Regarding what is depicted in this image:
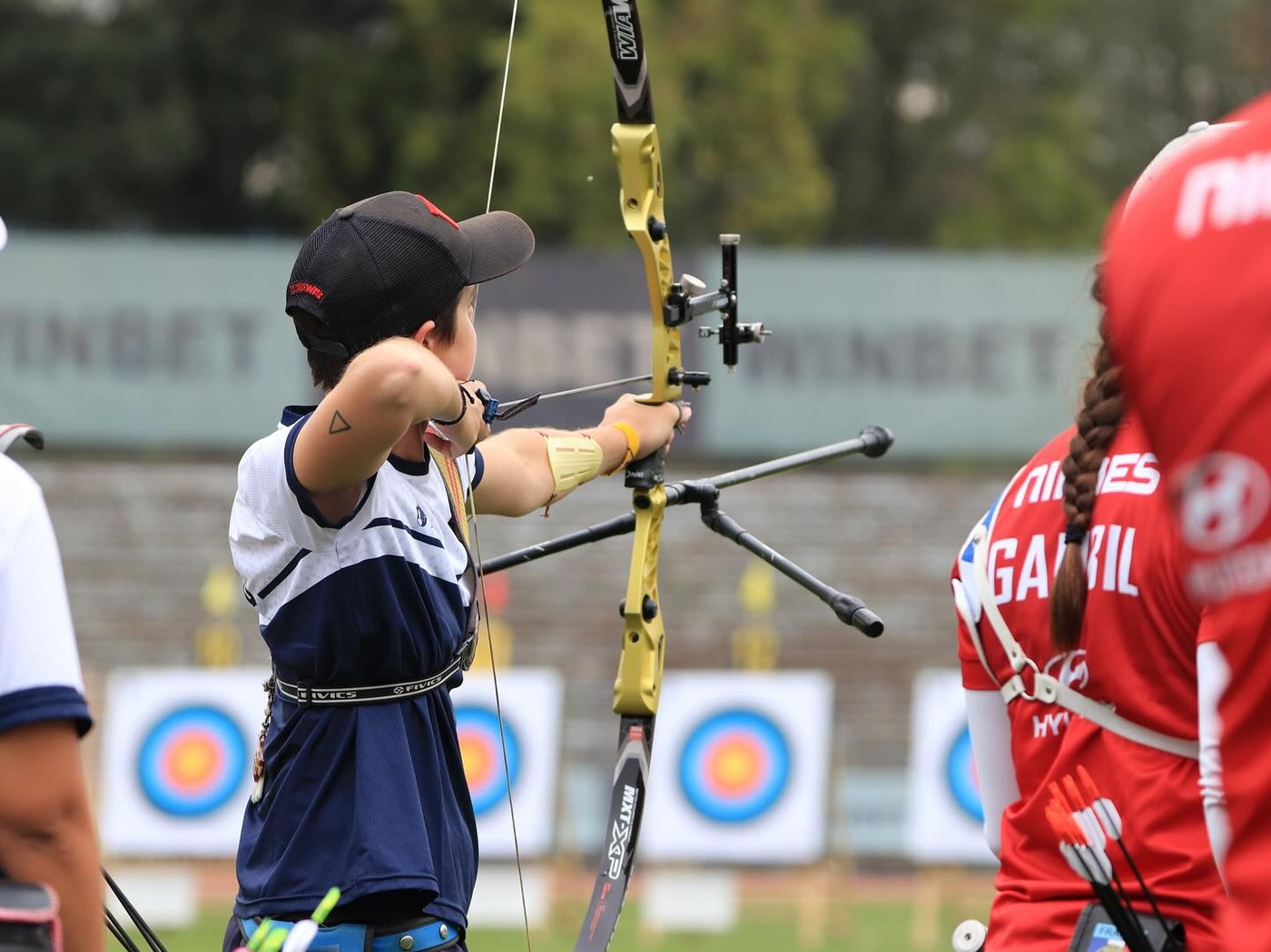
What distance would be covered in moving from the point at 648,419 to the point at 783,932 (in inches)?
179

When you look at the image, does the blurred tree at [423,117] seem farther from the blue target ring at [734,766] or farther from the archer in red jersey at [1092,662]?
the archer in red jersey at [1092,662]

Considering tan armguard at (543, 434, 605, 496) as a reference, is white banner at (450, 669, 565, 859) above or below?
below

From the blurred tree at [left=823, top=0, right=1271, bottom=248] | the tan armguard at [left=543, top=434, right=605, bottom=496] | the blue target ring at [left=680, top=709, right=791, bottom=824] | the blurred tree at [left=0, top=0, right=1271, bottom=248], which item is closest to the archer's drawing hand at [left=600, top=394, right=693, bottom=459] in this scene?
the tan armguard at [left=543, top=434, right=605, bottom=496]

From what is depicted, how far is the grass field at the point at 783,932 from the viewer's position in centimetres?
636

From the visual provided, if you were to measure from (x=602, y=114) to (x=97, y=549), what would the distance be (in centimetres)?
494

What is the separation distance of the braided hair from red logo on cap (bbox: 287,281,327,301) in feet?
2.69

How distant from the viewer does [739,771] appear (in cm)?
709

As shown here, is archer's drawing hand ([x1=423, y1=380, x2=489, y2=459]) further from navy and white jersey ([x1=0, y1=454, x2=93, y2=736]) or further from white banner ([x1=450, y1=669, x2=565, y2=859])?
white banner ([x1=450, y1=669, x2=565, y2=859])

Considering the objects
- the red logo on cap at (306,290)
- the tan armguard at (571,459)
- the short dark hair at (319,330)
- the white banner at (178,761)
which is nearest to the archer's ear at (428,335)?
the short dark hair at (319,330)

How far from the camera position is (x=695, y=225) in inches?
530

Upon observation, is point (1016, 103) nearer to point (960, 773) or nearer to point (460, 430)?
point (960, 773)

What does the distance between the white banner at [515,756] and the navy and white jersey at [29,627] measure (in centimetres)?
522

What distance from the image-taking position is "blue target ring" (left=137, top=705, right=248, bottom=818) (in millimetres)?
6766

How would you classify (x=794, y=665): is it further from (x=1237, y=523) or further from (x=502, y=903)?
(x=1237, y=523)
